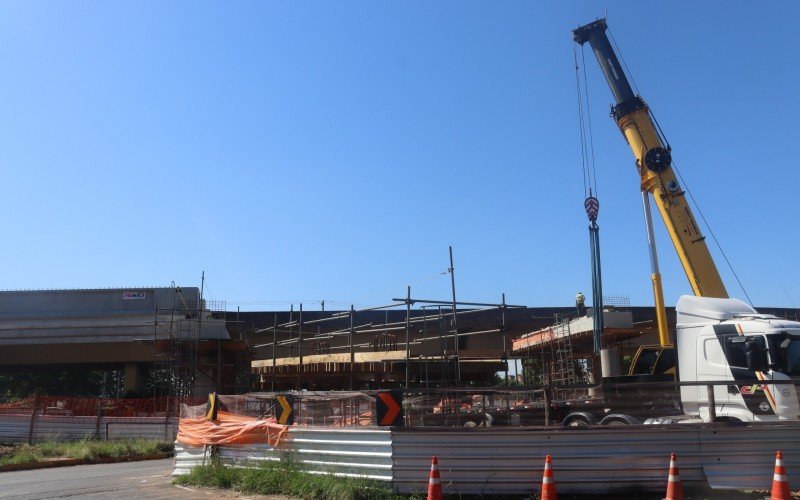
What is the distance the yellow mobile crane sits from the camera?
57.4ft

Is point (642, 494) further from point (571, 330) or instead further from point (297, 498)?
point (571, 330)

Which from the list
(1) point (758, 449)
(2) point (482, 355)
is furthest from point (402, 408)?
(2) point (482, 355)

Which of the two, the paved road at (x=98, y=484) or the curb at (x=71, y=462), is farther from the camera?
the curb at (x=71, y=462)

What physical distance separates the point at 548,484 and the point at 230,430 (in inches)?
244

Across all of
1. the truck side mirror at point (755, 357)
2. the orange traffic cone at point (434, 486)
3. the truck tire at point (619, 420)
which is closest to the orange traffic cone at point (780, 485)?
A: the truck tire at point (619, 420)

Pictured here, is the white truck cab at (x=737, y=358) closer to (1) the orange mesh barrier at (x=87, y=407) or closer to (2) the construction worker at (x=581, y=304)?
(2) the construction worker at (x=581, y=304)

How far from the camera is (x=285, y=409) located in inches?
440

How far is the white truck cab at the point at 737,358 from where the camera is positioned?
10.4m

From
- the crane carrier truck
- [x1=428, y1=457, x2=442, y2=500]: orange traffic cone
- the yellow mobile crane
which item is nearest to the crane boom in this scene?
the yellow mobile crane

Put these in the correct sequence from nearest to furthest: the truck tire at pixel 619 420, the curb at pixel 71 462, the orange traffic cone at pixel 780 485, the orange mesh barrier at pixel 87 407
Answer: the orange traffic cone at pixel 780 485, the truck tire at pixel 619 420, the curb at pixel 71 462, the orange mesh barrier at pixel 87 407

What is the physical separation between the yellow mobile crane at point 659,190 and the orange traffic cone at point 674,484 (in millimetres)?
9323

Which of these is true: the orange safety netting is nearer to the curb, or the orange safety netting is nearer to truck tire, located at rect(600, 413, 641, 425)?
truck tire, located at rect(600, 413, 641, 425)

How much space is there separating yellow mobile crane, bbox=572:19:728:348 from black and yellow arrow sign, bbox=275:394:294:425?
10.4 meters

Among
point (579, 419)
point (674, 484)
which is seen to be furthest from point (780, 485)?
point (579, 419)
